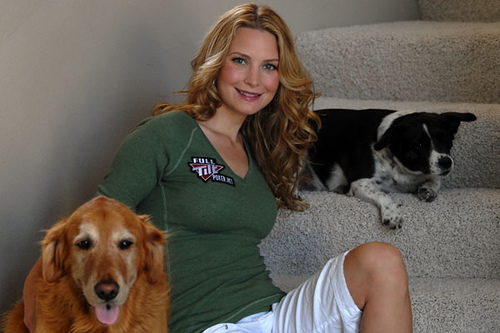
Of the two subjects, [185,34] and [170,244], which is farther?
[185,34]

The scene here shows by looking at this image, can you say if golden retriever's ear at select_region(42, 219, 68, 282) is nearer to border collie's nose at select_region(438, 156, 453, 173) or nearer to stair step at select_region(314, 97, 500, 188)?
border collie's nose at select_region(438, 156, 453, 173)

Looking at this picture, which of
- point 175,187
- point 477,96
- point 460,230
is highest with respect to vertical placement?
point 175,187

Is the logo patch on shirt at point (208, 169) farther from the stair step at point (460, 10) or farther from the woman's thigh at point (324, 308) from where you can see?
the stair step at point (460, 10)

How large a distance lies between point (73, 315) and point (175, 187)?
596 millimetres

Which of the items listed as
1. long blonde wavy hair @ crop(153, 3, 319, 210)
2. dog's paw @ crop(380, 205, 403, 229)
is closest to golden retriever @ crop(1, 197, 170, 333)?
long blonde wavy hair @ crop(153, 3, 319, 210)

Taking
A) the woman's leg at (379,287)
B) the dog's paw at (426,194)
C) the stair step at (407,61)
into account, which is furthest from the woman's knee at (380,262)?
the stair step at (407,61)

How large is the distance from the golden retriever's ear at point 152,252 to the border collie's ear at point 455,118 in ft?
5.46

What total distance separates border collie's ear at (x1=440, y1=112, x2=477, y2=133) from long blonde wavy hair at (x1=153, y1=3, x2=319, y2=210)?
658 mm

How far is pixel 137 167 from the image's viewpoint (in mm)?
1592

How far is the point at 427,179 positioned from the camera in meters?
2.61

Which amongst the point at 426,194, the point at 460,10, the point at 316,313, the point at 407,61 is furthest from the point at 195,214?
the point at 460,10

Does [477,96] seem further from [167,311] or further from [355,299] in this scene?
[167,311]

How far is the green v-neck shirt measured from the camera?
1.58m

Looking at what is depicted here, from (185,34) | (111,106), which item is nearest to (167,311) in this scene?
(111,106)
